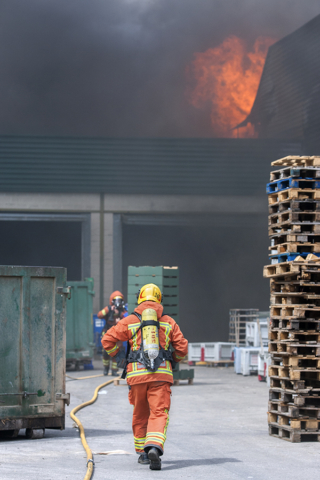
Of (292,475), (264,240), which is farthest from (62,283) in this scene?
(264,240)

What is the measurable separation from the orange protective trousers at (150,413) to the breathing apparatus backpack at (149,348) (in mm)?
209

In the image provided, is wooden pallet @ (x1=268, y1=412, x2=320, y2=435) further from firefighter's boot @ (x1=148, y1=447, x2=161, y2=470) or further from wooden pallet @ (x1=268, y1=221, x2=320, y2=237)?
firefighter's boot @ (x1=148, y1=447, x2=161, y2=470)

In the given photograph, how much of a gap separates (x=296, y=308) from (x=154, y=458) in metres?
3.07

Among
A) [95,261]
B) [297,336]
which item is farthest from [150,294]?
[95,261]

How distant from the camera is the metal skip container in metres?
8.53

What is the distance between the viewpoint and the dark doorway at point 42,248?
31.2m

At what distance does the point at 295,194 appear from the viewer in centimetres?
888

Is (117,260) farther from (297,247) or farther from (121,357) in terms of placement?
(121,357)

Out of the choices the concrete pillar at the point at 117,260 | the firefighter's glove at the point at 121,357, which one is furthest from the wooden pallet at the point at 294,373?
the concrete pillar at the point at 117,260

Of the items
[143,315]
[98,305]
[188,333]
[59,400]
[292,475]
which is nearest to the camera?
[292,475]

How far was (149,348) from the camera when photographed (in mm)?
6816

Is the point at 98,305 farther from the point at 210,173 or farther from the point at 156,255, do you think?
the point at 156,255

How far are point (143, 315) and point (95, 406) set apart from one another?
546 centimetres

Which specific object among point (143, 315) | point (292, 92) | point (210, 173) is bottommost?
point (143, 315)
